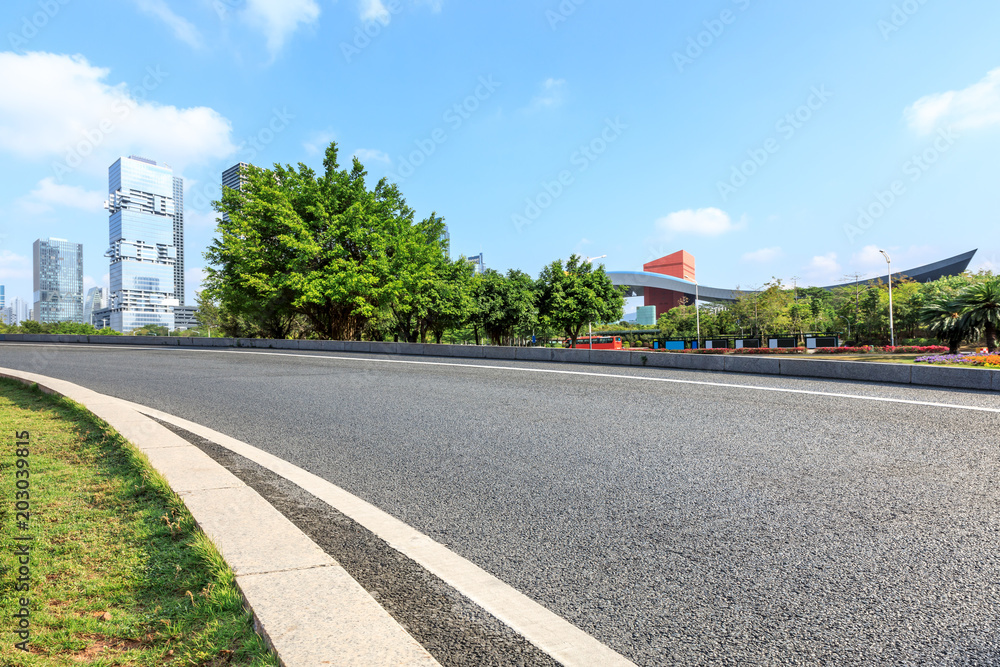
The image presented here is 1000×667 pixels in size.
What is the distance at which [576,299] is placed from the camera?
4747 cm

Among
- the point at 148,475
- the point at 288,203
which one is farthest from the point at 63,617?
the point at 288,203

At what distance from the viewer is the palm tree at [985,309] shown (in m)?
14.5

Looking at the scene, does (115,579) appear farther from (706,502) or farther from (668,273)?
(668,273)

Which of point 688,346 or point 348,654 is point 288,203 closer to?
point 348,654

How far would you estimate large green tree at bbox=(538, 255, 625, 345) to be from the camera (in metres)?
47.2

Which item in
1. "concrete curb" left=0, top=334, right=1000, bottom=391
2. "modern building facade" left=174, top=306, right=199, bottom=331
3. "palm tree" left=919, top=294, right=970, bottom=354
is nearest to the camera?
"concrete curb" left=0, top=334, right=1000, bottom=391

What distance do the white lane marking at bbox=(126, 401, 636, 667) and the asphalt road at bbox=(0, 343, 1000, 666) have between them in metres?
0.09

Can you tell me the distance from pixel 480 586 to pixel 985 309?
60.3 ft

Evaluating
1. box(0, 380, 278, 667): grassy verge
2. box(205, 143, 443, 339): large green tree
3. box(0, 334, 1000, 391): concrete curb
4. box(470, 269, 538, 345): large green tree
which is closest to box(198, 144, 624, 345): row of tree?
box(205, 143, 443, 339): large green tree

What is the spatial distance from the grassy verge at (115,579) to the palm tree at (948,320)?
19.3 meters

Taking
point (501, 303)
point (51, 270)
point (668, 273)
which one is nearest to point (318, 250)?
point (501, 303)

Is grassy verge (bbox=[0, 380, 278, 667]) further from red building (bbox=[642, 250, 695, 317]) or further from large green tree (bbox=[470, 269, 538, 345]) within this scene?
red building (bbox=[642, 250, 695, 317])

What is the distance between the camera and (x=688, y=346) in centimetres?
5428

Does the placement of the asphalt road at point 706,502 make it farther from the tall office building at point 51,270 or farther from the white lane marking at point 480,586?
the tall office building at point 51,270
